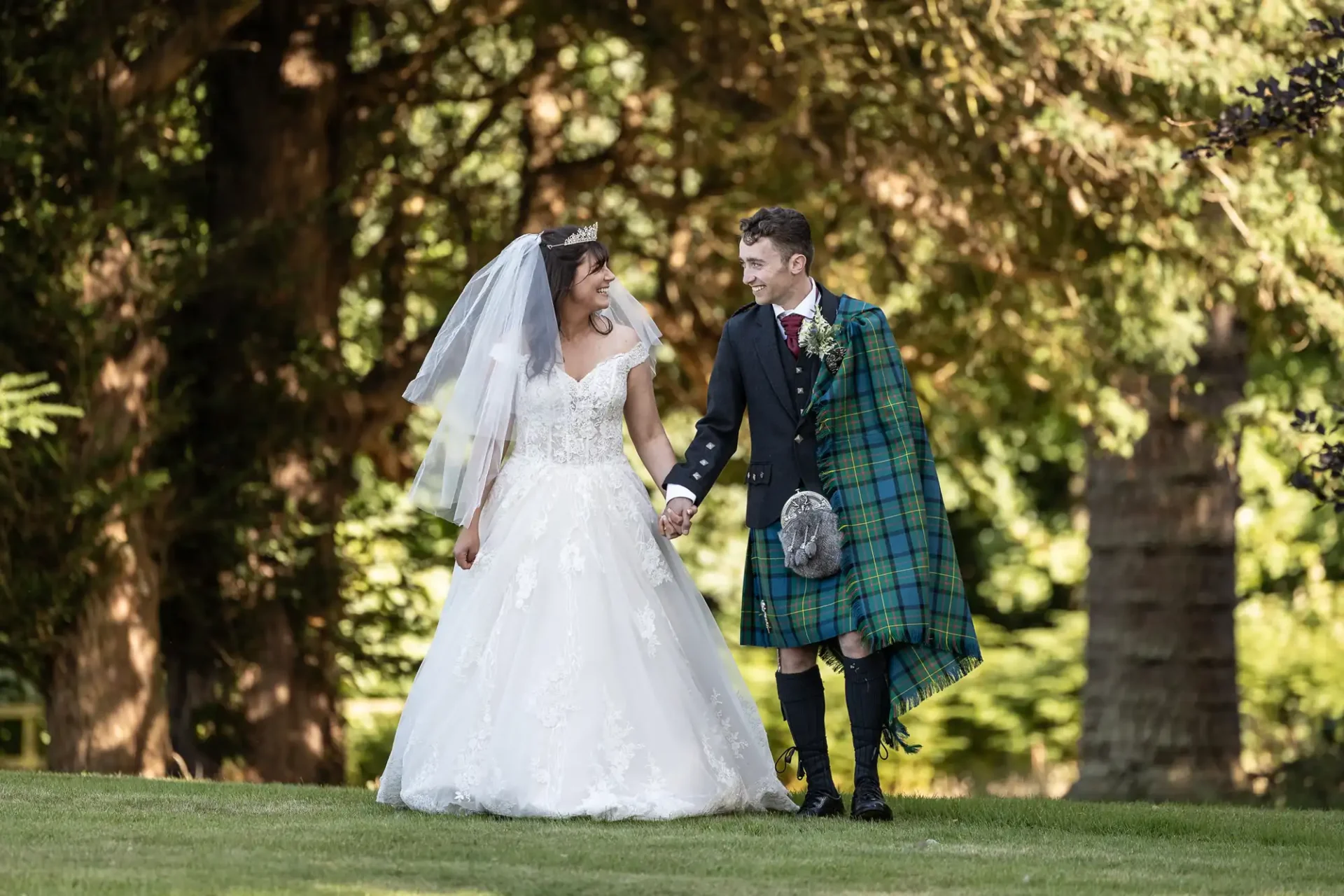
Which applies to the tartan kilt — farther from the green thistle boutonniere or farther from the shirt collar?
the shirt collar

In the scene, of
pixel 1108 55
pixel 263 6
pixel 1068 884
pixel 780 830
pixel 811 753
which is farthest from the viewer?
pixel 263 6

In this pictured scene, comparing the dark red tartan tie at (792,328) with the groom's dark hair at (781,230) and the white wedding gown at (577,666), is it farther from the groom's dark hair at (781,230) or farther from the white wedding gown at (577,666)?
the white wedding gown at (577,666)

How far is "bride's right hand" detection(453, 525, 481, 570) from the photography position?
19.0 feet

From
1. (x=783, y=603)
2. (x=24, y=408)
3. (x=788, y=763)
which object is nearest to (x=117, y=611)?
(x=24, y=408)

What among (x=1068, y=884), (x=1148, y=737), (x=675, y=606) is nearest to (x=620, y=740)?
(x=675, y=606)

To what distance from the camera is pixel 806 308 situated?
5.65 meters

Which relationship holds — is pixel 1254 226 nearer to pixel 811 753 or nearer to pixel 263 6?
pixel 811 753

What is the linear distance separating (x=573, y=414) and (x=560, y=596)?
2.14ft

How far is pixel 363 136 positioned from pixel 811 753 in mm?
5523

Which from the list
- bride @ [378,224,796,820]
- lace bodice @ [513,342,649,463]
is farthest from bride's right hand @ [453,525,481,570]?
lace bodice @ [513,342,649,463]

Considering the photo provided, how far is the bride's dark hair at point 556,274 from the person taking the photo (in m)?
5.86

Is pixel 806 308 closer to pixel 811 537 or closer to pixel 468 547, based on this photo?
pixel 811 537

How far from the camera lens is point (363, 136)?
32.5 ft

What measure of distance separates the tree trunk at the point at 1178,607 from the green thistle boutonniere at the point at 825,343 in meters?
5.27
